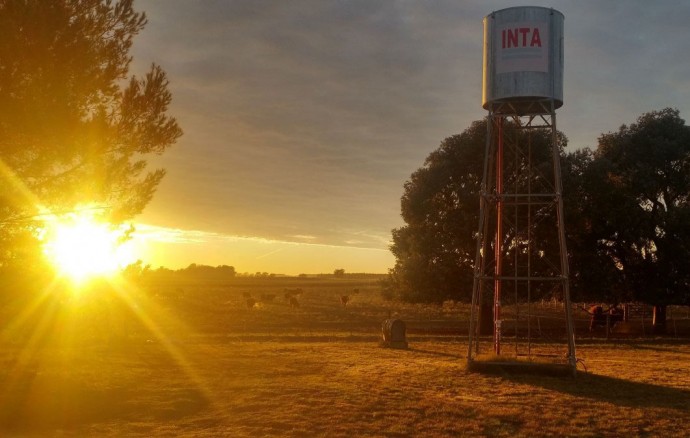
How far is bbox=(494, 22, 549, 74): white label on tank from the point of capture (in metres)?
19.7

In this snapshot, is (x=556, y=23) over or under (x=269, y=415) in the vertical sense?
over

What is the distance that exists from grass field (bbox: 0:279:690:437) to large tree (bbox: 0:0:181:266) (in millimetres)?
2692

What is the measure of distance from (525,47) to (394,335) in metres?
12.3

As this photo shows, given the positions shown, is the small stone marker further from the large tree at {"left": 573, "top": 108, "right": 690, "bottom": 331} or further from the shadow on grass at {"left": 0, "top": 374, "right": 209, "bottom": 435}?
the large tree at {"left": 573, "top": 108, "right": 690, "bottom": 331}

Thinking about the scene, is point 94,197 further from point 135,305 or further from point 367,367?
point 367,367

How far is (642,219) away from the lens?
36.8 m

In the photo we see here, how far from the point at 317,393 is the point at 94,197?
817cm

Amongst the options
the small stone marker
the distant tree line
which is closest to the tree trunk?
the distant tree line

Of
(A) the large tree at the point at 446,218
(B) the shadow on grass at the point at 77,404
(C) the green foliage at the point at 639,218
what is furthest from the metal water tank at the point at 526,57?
(C) the green foliage at the point at 639,218

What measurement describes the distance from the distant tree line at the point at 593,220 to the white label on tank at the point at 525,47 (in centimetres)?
1521

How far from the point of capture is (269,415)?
13.6 metres

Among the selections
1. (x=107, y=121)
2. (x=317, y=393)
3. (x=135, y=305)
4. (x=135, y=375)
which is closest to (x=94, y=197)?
(x=107, y=121)

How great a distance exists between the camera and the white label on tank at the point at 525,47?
19.7 m

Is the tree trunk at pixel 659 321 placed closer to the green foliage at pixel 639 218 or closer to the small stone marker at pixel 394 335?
the green foliage at pixel 639 218
